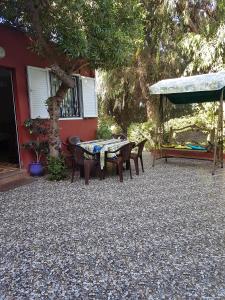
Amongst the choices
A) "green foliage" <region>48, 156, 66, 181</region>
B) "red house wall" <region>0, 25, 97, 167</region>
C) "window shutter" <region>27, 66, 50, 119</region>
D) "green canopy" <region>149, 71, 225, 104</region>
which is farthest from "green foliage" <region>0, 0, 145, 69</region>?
"green foliage" <region>48, 156, 66, 181</region>

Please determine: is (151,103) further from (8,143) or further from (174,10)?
(8,143)

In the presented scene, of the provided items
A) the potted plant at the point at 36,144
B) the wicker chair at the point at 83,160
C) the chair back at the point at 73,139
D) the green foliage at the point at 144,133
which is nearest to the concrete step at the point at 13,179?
the potted plant at the point at 36,144

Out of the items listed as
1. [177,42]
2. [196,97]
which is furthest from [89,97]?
[177,42]

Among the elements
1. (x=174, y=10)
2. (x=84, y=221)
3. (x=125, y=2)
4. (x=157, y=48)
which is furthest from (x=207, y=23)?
(x=84, y=221)

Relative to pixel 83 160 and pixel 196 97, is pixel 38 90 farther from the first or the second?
pixel 196 97

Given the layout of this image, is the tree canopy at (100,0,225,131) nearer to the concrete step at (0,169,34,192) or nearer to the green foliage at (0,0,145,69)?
the green foliage at (0,0,145,69)

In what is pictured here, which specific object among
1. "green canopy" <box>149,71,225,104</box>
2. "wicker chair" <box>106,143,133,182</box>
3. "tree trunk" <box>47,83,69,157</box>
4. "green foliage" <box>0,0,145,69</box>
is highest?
"green foliage" <box>0,0,145,69</box>

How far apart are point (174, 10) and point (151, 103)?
10.5ft

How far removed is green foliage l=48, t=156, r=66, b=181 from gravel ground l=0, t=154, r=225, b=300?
1.81ft

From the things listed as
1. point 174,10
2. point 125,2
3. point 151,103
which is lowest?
point 151,103

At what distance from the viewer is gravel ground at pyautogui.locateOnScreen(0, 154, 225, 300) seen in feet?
7.50

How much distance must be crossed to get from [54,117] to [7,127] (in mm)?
2618

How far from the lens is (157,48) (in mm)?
10039

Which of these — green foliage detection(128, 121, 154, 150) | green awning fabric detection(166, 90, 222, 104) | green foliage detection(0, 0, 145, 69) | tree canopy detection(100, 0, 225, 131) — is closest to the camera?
green foliage detection(0, 0, 145, 69)
